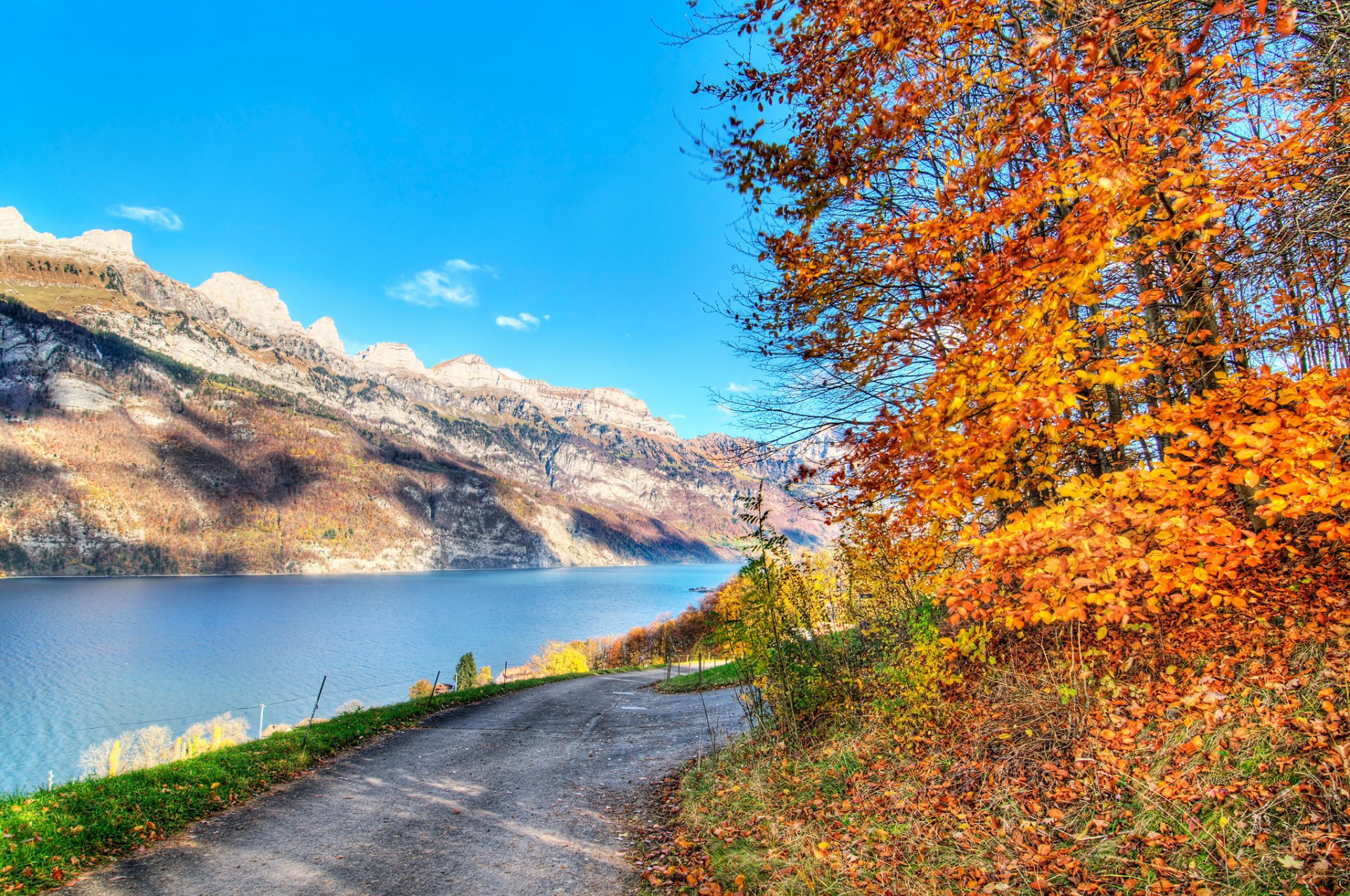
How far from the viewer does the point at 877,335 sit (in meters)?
4.58

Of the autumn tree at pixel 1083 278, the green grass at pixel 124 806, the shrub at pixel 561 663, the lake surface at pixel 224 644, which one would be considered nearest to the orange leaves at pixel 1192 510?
the autumn tree at pixel 1083 278

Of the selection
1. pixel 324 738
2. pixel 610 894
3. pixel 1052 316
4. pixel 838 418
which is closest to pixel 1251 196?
pixel 1052 316

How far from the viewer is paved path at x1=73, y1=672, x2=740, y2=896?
5.27m

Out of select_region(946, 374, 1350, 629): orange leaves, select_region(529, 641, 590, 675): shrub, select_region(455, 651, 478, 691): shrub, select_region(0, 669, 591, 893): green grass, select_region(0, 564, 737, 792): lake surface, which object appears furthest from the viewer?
select_region(529, 641, 590, 675): shrub

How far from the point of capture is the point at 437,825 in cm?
664

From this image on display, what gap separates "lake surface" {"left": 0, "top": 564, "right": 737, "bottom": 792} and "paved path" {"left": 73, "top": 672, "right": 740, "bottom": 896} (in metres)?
29.3

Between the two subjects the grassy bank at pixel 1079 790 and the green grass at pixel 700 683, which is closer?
the grassy bank at pixel 1079 790

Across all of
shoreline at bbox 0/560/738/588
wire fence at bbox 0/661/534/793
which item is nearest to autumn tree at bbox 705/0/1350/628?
wire fence at bbox 0/661/534/793

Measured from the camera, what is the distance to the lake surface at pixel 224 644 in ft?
118

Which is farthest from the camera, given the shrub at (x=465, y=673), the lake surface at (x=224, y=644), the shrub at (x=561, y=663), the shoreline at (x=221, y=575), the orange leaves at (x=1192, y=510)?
the shoreline at (x=221, y=575)

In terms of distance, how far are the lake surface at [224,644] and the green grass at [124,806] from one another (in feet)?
92.4

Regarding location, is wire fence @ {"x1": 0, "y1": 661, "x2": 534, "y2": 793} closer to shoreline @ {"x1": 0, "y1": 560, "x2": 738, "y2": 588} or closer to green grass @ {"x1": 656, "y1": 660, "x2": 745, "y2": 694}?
green grass @ {"x1": 656, "y1": 660, "x2": 745, "y2": 694}

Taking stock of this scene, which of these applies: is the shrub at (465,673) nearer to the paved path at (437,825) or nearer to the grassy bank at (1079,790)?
the paved path at (437,825)

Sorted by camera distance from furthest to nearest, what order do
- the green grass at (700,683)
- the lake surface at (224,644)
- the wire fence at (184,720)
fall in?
the lake surface at (224,644) < the wire fence at (184,720) < the green grass at (700,683)
